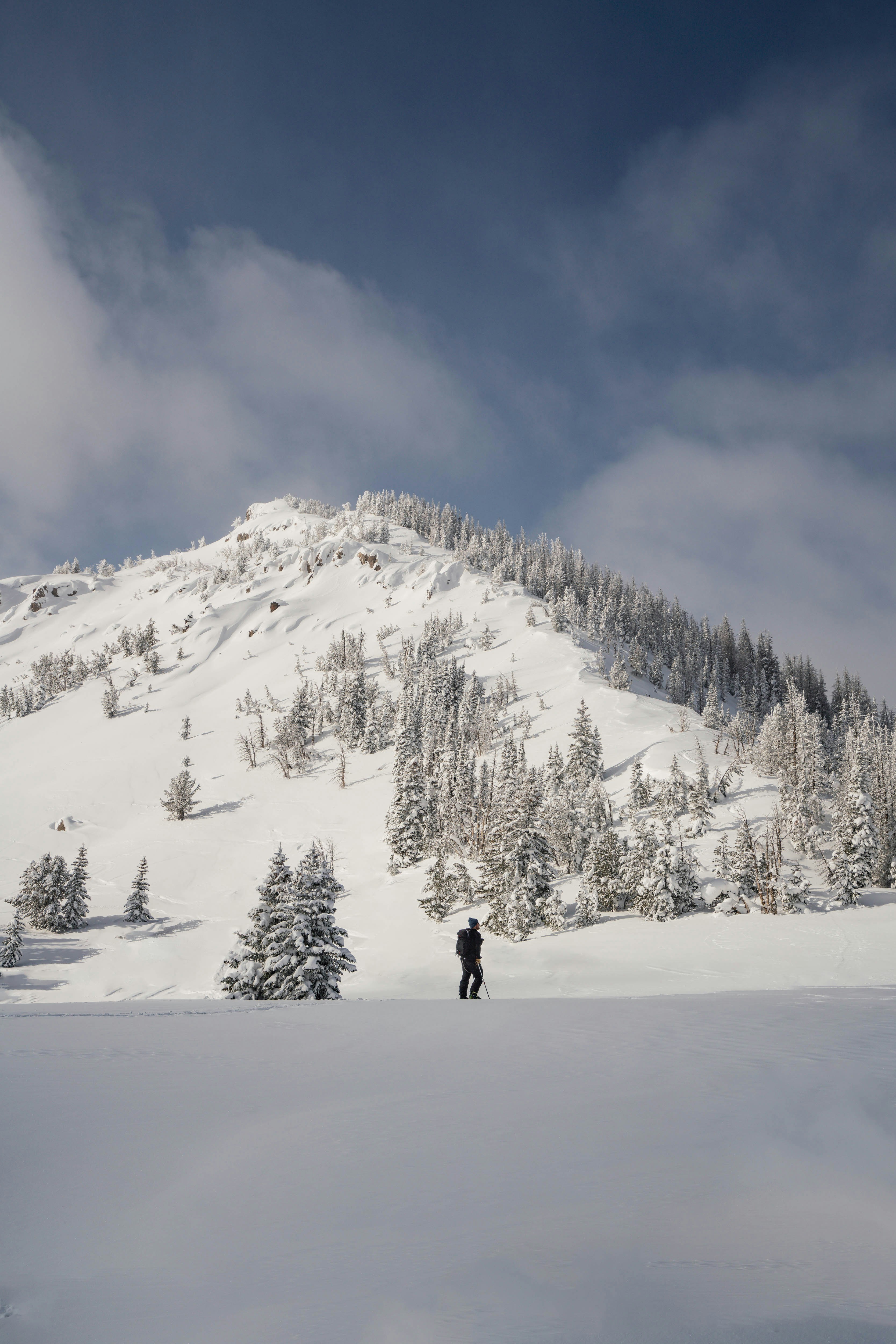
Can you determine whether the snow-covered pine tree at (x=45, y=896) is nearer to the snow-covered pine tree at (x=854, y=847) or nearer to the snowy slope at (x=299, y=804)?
the snowy slope at (x=299, y=804)

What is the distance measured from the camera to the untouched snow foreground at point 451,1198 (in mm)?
1922

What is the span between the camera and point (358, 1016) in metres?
8.81

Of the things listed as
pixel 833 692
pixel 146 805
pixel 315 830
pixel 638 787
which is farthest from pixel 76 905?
pixel 833 692

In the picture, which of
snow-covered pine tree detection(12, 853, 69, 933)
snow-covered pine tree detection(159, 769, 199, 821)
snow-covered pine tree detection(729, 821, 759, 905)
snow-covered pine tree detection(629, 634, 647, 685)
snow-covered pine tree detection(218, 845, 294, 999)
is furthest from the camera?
snow-covered pine tree detection(629, 634, 647, 685)

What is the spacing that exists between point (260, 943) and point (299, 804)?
5310cm

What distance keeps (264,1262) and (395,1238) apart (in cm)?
48

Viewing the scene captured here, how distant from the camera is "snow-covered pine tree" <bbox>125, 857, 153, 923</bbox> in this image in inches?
1740

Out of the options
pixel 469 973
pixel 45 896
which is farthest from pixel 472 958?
pixel 45 896

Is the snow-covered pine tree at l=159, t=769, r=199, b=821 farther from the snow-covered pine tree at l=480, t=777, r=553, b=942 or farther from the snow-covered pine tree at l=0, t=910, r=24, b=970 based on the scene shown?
the snow-covered pine tree at l=480, t=777, r=553, b=942

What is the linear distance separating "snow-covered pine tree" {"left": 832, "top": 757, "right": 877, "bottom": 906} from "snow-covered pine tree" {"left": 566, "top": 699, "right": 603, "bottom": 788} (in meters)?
22.6

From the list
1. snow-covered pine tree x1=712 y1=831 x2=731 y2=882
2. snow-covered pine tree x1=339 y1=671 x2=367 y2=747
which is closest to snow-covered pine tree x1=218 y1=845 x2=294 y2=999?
snow-covered pine tree x1=712 y1=831 x2=731 y2=882

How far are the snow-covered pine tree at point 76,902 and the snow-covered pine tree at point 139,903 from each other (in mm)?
2627

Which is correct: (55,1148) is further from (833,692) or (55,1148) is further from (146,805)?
(833,692)

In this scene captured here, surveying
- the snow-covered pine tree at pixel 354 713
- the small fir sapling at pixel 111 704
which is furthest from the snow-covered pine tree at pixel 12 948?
the small fir sapling at pixel 111 704
